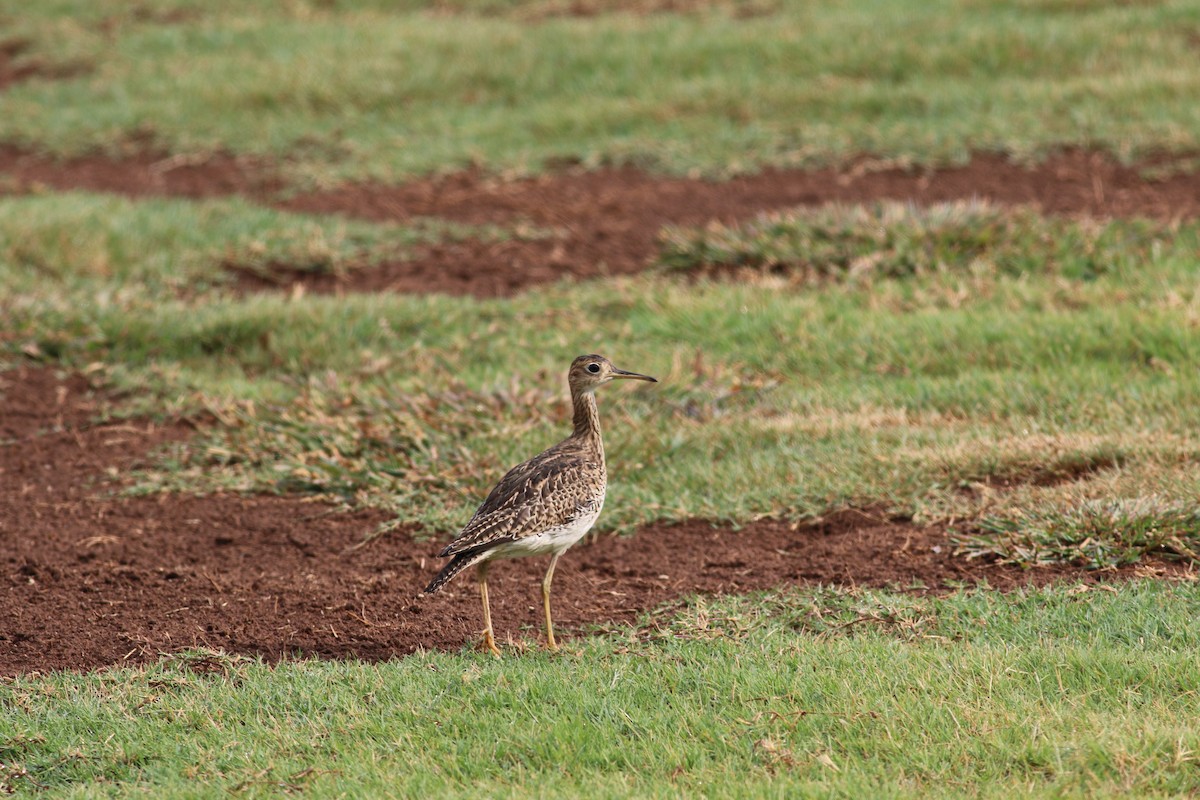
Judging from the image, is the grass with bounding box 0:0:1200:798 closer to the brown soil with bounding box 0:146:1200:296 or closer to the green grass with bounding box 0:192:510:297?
the green grass with bounding box 0:192:510:297

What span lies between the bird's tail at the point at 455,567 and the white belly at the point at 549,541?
0.35 ft

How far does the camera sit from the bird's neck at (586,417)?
6.91 m

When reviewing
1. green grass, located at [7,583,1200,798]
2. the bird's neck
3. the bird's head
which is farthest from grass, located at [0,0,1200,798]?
the bird's head

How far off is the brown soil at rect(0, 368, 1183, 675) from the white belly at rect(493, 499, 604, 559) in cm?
38

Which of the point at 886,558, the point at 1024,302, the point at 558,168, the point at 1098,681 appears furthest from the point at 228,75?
the point at 1098,681

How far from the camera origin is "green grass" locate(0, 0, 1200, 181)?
1379 centimetres

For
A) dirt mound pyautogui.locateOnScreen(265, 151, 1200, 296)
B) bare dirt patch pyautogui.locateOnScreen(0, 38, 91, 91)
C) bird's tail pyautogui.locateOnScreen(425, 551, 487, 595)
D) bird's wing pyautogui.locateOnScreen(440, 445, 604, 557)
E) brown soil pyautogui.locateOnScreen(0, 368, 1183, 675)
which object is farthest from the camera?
bare dirt patch pyautogui.locateOnScreen(0, 38, 91, 91)

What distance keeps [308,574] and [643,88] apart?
971cm

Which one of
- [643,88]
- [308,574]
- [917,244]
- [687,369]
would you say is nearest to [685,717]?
[308,574]

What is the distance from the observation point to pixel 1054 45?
15.2m

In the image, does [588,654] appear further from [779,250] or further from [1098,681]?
[779,250]

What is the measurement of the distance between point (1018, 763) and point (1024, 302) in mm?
5584

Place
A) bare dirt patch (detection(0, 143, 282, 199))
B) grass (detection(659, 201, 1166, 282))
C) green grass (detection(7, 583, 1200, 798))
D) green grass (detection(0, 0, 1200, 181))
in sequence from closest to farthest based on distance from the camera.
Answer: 1. green grass (detection(7, 583, 1200, 798))
2. grass (detection(659, 201, 1166, 282))
3. green grass (detection(0, 0, 1200, 181))
4. bare dirt patch (detection(0, 143, 282, 199))

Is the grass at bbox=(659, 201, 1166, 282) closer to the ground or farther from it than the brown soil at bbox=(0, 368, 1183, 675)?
farther from it
